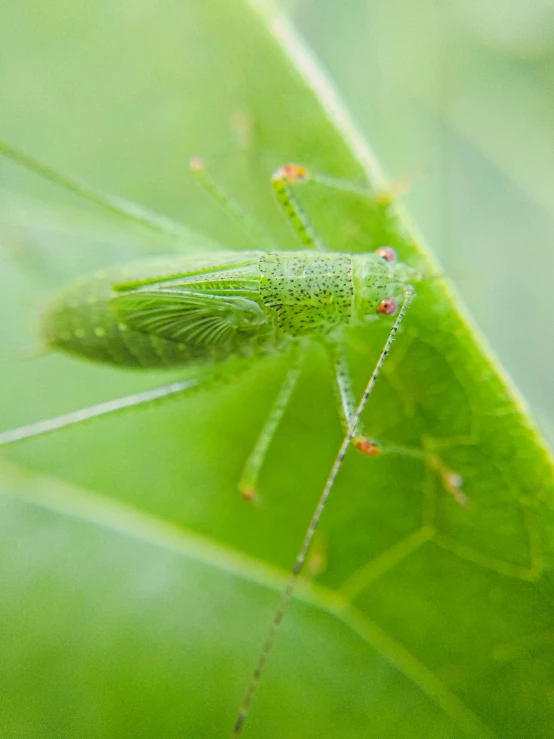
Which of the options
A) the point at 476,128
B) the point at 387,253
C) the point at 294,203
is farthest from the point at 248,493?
the point at 476,128

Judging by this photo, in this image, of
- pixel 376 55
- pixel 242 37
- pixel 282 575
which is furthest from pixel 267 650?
pixel 376 55

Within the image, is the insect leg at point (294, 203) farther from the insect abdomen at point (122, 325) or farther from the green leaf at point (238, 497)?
the insect abdomen at point (122, 325)

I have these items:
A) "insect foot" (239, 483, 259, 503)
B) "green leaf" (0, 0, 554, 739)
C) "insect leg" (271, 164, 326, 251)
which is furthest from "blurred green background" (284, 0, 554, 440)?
"insect foot" (239, 483, 259, 503)

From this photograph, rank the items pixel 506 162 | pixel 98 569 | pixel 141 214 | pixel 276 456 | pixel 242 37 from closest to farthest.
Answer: pixel 242 37 → pixel 98 569 → pixel 276 456 → pixel 141 214 → pixel 506 162

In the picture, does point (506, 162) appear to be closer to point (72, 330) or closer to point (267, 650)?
point (72, 330)

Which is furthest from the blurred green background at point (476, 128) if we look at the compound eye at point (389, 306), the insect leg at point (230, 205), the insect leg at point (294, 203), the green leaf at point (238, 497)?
the green leaf at point (238, 497)

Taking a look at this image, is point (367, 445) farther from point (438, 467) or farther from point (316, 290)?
point (316, 290)

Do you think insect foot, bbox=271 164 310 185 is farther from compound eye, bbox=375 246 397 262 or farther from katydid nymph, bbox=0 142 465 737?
compound eye, bbox=375 246 397 262
